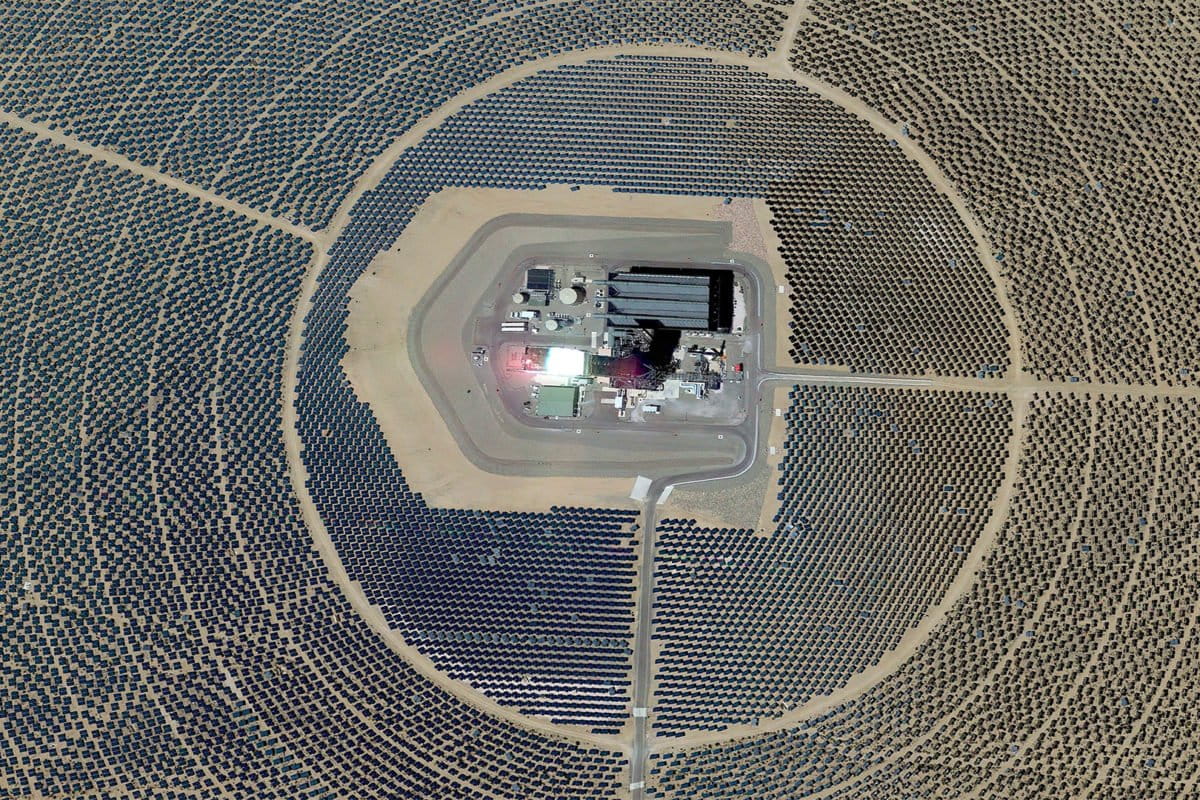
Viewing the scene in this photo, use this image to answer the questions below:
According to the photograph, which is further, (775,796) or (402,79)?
(402,79)

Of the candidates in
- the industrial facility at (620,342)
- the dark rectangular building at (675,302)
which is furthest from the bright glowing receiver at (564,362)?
the dark rectangular building at (675,302)

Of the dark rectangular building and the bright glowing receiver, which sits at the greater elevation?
the dark rectangular building

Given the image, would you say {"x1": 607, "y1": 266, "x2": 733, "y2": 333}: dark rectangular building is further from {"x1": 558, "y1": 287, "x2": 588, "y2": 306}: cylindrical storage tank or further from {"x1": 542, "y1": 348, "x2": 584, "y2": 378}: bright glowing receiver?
{"x1": 542, "y1": 348, "x2": 584, "y2": 378}: bright glowing receiver

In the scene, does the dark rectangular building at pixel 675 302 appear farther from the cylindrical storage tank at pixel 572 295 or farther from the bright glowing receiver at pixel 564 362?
the bright glowing receiver at pixel 564 362

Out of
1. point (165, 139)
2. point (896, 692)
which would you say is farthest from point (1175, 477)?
point (165, 139)

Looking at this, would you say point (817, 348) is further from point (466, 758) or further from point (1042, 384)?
point (466, 758)

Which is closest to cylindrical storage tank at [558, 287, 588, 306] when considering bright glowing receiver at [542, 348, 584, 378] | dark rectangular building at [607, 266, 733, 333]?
dark rectangular building at [607, 266, 733, 333]

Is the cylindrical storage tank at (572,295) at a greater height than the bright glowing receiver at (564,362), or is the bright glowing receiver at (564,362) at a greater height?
the cylindrical storage tank at (572,295)
